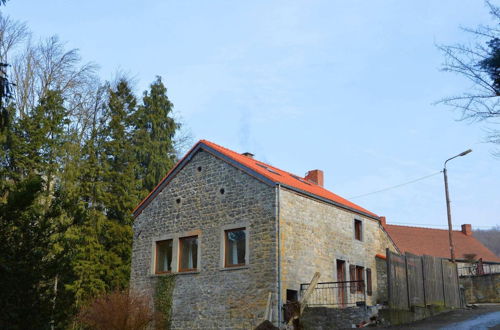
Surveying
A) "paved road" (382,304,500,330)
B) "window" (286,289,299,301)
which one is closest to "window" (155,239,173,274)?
"window" (286,289,299,301)

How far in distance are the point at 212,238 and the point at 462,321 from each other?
921 centimetres

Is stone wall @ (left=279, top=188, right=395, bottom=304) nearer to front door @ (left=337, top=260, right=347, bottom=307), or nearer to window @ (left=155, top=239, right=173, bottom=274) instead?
front door @ (left=337, top=260, right=347, bottom=307)

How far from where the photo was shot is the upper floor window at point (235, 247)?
794 inches

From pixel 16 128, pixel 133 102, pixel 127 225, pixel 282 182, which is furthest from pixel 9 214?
pixel 133 102

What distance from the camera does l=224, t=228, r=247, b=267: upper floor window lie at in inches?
794

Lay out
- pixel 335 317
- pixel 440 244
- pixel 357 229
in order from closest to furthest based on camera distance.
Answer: pixel 335 317, pixel 357 229, pixel 440 244

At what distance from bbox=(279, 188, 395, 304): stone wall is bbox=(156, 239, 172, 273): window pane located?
5717mm

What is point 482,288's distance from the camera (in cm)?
2767

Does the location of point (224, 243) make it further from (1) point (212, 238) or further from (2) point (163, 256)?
(2) point (163, 256)

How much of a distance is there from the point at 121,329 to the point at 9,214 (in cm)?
1092

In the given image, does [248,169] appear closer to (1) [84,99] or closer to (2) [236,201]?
(2) [236,201]

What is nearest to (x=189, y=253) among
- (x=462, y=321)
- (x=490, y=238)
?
(x=462, y=321)

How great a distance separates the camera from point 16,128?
24.4 metres

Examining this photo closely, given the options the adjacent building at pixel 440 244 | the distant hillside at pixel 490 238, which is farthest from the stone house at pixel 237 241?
the distant hillside at pixel 490 238
